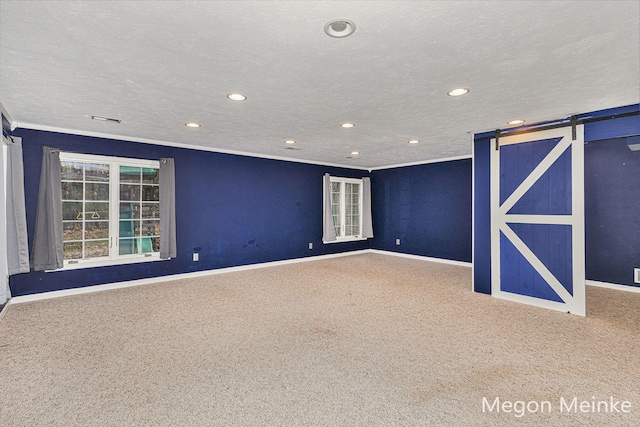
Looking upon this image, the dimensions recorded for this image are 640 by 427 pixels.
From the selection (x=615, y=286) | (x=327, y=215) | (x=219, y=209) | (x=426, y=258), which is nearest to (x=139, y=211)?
(x=219, y=209)

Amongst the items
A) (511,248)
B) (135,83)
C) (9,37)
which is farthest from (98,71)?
(511,248)

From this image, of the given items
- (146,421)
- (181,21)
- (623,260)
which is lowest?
(146,421)

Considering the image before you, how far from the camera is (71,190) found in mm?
4469

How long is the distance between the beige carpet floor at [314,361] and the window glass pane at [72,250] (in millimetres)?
646

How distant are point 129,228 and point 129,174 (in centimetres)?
88

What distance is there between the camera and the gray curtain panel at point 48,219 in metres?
4.11

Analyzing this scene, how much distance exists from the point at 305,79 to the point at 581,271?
3838 millimetres

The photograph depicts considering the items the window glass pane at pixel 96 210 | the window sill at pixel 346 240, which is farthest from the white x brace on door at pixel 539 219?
the window glass pane at pixel 96 210

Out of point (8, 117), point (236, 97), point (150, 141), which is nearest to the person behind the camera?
point (236, 97)

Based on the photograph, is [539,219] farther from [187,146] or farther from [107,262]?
[107,262]

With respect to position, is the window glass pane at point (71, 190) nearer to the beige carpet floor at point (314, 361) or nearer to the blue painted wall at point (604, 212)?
the beige carpet floor at point (314, 361)

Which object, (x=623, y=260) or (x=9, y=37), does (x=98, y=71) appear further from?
(x=623, y=260)

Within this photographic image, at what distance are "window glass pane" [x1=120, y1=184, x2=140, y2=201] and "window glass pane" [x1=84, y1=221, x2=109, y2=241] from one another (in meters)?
0.48

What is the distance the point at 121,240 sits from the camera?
4.89m
